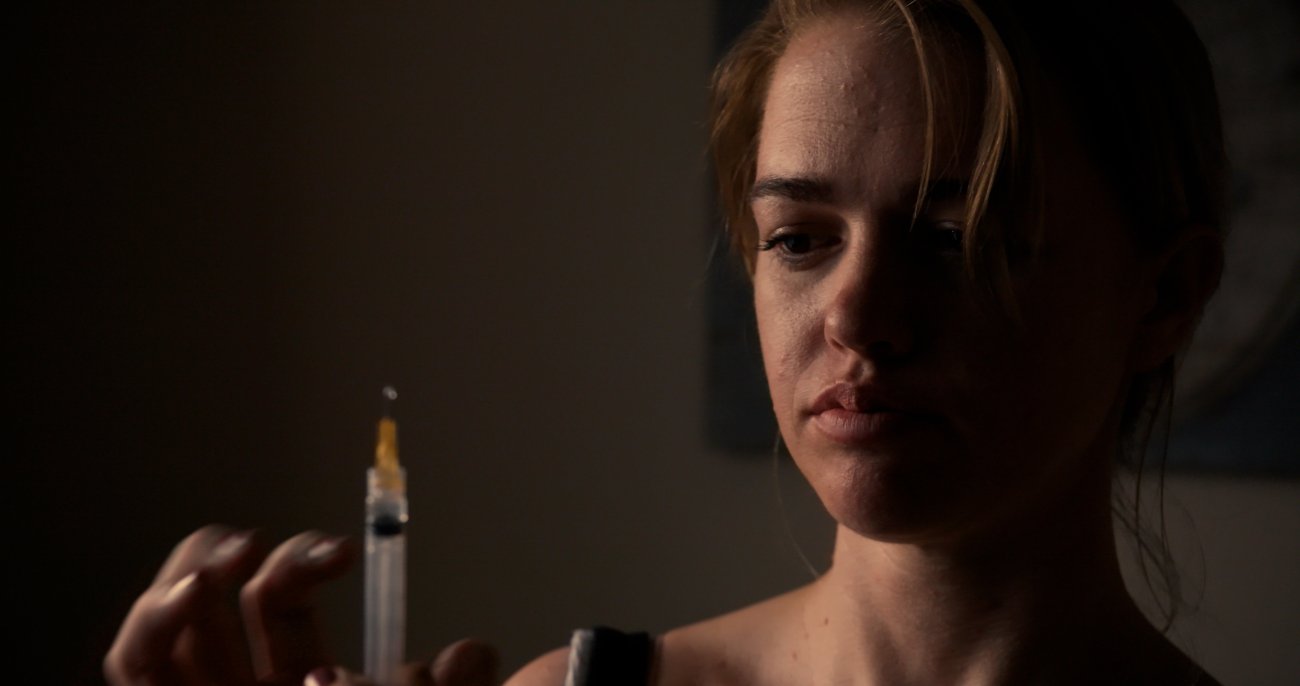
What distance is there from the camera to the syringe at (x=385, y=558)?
64 centimetres

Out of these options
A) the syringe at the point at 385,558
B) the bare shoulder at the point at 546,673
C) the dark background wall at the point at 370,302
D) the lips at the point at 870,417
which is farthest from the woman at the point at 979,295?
the dark background wall at the point at 370,302

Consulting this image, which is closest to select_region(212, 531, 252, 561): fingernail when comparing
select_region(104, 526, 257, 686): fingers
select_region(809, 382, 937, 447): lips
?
select_region(104, 526, 257, 686): fingers

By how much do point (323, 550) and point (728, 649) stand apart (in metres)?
0.52

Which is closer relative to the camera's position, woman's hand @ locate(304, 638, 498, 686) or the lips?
woman's hand @ locate(304, 638, 498, 686)

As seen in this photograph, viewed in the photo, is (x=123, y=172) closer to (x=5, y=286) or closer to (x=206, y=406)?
(x=5, y=286)

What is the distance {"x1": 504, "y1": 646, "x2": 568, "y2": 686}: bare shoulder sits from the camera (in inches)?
41.7

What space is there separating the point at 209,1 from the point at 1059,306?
50.9 inches

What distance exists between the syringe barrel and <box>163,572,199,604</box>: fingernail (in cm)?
8

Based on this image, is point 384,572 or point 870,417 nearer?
point 384,572

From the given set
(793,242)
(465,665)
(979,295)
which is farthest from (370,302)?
(465,665)

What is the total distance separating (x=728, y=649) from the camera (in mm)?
1074

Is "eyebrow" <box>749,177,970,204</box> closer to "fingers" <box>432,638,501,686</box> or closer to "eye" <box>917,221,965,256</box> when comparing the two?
"eye" <box>917,221,965,256</box>

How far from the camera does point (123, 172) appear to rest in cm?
175

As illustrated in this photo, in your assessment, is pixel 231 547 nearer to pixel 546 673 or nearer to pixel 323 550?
pixel 323 550
